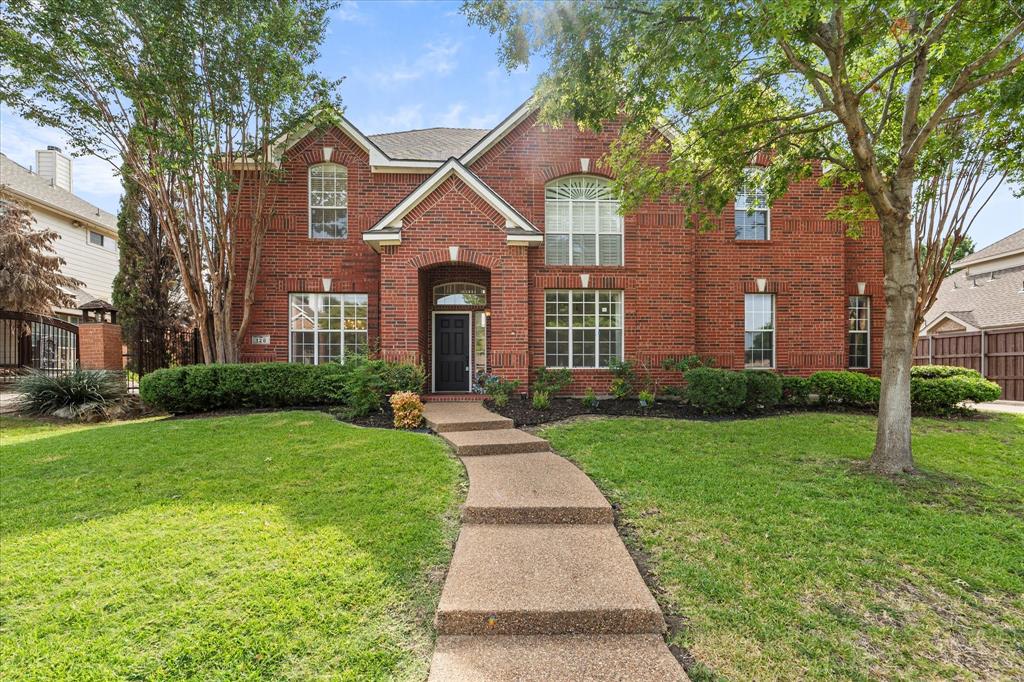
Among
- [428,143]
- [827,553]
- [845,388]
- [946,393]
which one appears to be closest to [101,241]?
[428,143]

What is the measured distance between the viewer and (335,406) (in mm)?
9734

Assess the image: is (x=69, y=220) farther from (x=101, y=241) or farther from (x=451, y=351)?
(x=451, y=351)

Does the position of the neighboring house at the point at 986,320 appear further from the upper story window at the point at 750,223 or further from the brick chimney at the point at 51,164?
the brick chimney at the point at 51,164

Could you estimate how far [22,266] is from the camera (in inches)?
576

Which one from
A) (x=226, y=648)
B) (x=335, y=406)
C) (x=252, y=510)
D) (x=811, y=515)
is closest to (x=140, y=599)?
(x=226, y=648)

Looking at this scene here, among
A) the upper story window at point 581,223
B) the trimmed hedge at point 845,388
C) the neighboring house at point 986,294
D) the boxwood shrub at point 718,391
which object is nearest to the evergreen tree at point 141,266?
the upper story window at point 581,223

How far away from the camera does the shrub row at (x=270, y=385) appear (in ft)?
29.7

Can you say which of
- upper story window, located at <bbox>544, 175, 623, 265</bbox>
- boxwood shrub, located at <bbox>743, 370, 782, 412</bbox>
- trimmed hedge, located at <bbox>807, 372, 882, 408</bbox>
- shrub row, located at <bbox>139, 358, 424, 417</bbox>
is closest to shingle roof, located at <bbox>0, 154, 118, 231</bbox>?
shrub row, located at <bbox>139, 358, 424, 417</bbox>

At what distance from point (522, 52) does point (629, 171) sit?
264 cm

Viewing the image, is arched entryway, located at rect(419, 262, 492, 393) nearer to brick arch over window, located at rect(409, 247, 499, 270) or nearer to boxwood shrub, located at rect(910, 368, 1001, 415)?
brick arch over window, located at rect(409, 247, 499, 270)

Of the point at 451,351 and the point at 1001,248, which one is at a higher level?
the point at 1001,248

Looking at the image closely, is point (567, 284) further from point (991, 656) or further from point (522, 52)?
point (991, 656)

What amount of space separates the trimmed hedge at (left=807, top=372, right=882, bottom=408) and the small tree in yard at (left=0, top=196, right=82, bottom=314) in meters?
23.2

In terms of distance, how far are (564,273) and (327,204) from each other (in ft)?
21.5
